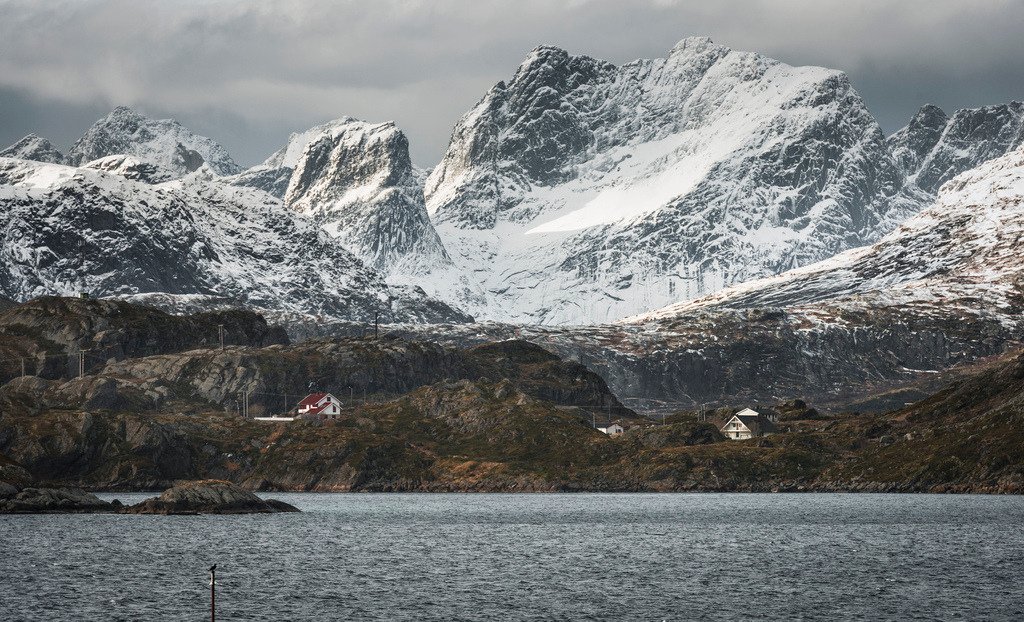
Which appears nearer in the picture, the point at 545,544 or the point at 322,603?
the point at 322,603

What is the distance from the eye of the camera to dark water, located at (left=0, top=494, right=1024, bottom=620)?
4222 inches

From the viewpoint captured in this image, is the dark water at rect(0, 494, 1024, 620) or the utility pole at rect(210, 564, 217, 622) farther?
the dark water at rect(0, 494, 1024, 620)

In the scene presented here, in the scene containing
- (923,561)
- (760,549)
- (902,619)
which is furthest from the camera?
(760,549)

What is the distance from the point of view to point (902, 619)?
101 m

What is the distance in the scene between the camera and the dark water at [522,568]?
107m

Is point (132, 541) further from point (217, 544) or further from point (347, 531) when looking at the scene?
point (347, 531)

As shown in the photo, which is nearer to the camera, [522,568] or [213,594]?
[213,594]

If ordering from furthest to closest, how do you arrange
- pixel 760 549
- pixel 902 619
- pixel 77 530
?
1. pixel 77 530
2. pixel 760 549
3. pixel 902 619

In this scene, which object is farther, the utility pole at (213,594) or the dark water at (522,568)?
the dark water at (522,568)

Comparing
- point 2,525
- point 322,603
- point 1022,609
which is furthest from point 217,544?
point 1022,609

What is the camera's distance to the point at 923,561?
137 meters

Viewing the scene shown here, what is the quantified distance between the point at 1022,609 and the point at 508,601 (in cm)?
3737

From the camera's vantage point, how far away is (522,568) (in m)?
136

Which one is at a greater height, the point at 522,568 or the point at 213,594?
the point at 522,568
